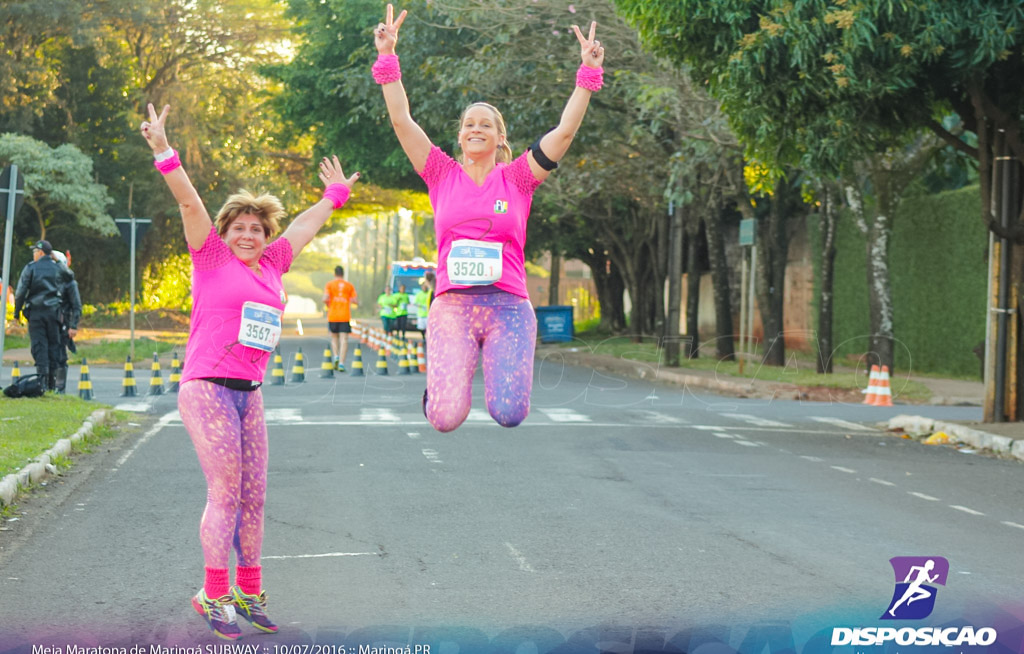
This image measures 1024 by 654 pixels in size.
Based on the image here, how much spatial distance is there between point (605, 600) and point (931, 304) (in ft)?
67.5

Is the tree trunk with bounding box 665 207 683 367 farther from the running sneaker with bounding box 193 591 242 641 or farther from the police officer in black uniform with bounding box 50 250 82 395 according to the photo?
the running sneaker with bounding box 193 591 242 641

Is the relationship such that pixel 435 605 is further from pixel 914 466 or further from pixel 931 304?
pixel 931 304

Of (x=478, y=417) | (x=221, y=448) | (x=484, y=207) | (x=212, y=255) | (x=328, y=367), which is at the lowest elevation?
(x=478, y=417)

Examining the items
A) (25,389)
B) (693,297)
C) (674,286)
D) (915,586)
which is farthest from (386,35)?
(693,297)

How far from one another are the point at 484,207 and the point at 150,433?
9.95 meters

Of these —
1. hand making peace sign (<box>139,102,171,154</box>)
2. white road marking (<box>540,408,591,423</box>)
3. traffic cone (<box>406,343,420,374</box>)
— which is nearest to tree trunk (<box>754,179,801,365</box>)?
traffic cone (<box>406,343,420,374</box>)

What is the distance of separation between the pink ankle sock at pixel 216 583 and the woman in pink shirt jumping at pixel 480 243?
1.12 meters

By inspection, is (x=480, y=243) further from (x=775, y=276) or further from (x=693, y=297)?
(x=693, y=297)

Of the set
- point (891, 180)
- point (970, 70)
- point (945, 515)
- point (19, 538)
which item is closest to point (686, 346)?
point (891, 180)

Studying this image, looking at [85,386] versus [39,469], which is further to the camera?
[85,386]

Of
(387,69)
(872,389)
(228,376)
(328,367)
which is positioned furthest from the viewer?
(328,367)

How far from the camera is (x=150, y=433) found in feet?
48.6

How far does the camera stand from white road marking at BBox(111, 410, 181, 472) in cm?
1240

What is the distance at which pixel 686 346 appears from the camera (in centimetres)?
3406
